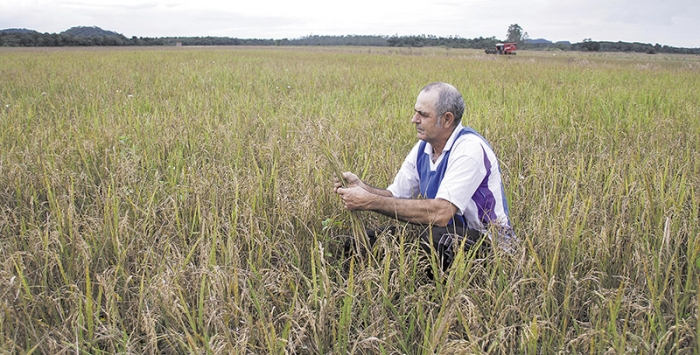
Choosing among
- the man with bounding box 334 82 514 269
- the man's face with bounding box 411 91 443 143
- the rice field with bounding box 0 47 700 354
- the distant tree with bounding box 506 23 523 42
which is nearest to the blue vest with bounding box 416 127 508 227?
the man with bounding box 334 82 514 269

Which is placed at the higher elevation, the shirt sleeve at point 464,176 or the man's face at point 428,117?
Result: the man's face at point 428,117

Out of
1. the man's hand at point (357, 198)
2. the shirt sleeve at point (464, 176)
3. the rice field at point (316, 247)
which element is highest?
the shirt sleeve at point (464, 176)

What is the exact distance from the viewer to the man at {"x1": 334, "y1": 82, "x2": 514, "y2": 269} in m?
2.26

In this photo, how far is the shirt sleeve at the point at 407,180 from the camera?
2.82 metres

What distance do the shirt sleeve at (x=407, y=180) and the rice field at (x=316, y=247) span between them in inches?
8.5

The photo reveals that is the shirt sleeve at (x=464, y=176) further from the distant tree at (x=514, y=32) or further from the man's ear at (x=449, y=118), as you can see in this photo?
the distant tree at (x=514, y=32)

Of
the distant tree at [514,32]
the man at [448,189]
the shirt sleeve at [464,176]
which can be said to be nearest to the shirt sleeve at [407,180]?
the man at [448,189]

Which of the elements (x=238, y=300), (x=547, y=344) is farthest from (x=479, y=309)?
(x=238, y=300)

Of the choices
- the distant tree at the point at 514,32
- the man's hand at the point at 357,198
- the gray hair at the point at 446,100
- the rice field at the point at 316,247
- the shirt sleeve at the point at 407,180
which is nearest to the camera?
the rice field at the point at 316,247

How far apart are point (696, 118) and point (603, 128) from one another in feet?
4.81

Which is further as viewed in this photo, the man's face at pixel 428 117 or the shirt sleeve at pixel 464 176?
the man's face at pixel 428 117

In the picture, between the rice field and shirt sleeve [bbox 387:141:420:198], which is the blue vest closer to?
shirt sleeve [bbox 387:141:420:198]

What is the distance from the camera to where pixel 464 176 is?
2.29 m

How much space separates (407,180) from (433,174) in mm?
290
